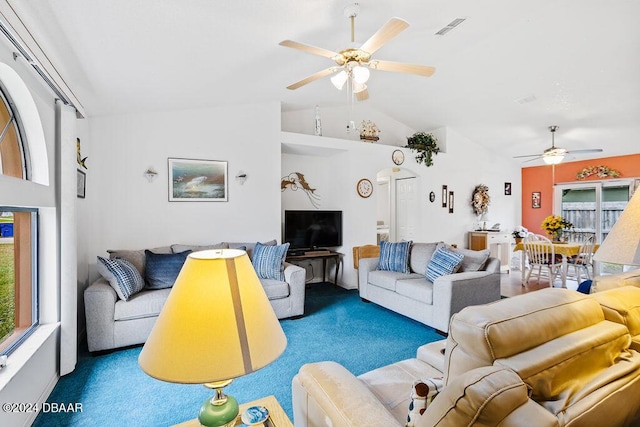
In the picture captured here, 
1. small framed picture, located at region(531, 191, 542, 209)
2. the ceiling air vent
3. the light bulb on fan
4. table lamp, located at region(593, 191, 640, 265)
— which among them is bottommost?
table lamp, located at region(593, 191, 640, 265)

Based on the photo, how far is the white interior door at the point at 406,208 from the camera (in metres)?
6.05

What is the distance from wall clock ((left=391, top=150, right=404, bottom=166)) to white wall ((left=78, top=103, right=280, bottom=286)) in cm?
214

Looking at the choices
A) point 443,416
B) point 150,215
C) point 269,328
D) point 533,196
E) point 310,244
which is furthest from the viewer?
point 533,196

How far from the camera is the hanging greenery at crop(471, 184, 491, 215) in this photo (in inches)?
256

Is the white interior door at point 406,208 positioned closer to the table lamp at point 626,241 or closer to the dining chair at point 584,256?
the dining chair at point 584,256

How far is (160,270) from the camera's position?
10.9ft

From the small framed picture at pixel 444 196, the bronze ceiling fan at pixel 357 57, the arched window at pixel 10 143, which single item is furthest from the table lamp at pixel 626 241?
the small framed picture at pixel 444 196

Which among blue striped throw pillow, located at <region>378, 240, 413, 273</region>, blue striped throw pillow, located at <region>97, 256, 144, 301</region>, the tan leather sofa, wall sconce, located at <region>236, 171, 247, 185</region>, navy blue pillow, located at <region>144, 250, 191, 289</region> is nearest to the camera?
the tan leather sofa

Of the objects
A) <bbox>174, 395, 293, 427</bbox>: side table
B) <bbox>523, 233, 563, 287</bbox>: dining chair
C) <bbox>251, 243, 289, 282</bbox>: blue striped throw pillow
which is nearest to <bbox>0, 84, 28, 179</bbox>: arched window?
<bbox>174, 395, 293, 427</bbox>: side table

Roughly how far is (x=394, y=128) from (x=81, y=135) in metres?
4.77

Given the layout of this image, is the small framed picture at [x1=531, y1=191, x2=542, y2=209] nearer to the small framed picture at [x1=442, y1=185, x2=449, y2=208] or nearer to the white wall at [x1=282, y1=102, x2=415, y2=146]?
the small framed picture at [x1=442, y1=185, x2=449, y2=208]

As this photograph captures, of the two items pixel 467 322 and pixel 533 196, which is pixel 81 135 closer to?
pixel 467 322

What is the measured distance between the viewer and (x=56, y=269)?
7.88 feet

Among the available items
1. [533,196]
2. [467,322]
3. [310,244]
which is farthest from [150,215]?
[533,196]
